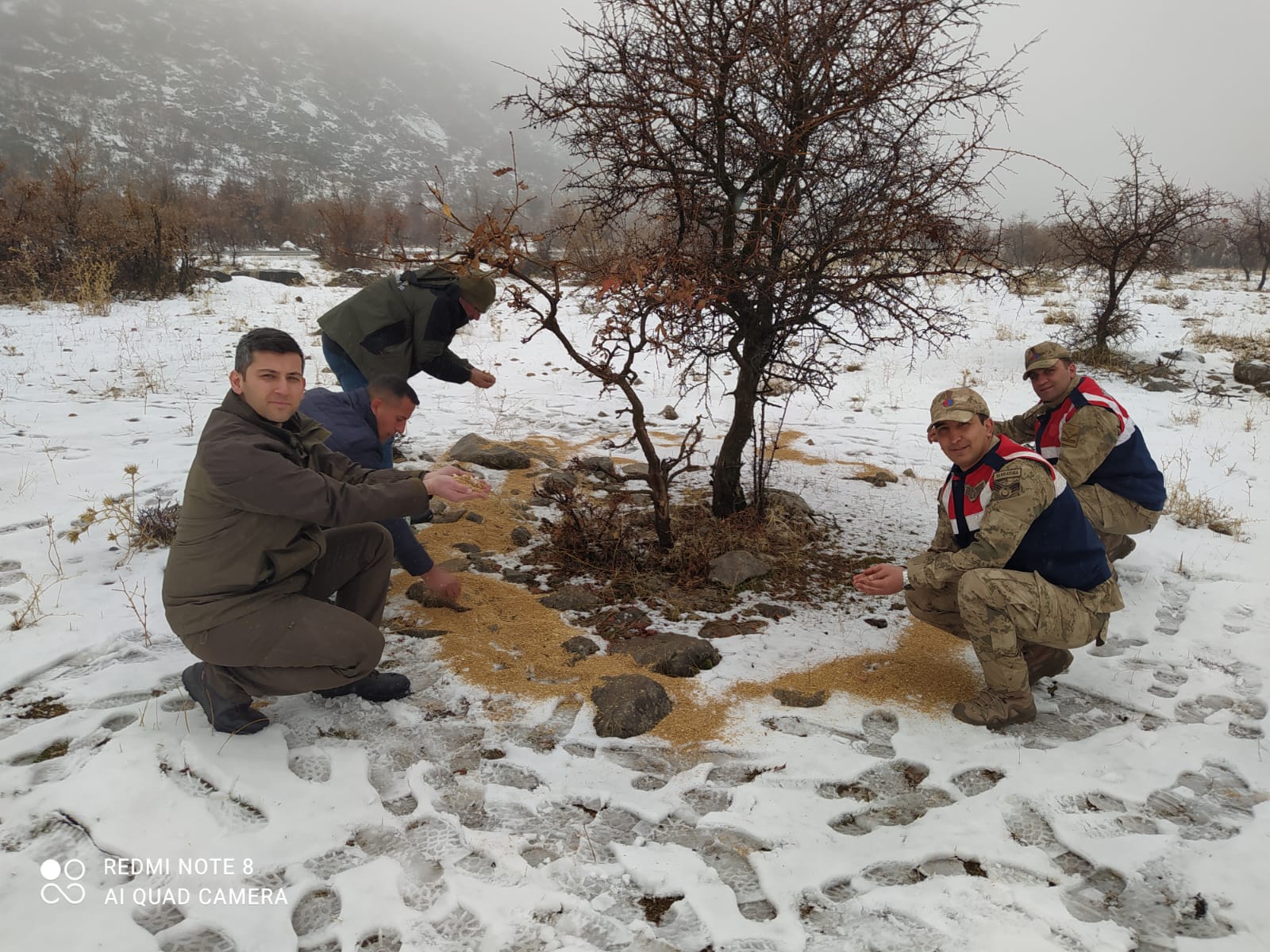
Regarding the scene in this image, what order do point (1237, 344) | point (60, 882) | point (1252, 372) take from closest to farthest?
point (60, 882), point (1252, 372), point (1237, 344)

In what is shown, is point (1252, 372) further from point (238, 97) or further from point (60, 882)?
point (238, 97)

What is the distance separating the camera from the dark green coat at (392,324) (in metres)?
4.18

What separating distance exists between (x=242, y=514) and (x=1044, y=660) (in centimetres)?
344

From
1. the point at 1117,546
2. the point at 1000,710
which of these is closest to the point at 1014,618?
the point at 1000,710

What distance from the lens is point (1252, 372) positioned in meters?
9.37

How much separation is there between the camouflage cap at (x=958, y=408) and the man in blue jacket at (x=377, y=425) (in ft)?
7.95

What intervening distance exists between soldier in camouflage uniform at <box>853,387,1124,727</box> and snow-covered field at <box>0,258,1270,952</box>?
29cm

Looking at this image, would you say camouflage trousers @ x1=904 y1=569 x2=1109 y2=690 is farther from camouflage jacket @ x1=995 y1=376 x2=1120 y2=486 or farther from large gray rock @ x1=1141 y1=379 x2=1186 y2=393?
large gray rock @ x1=1141 y1=379 x2=1186 y2=393

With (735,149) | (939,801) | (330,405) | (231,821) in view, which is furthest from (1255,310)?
(231,821)

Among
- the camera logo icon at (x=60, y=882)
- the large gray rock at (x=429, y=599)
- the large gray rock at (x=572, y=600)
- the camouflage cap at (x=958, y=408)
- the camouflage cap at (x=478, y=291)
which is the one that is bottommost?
the camera logo icon at (x=60, y=882)

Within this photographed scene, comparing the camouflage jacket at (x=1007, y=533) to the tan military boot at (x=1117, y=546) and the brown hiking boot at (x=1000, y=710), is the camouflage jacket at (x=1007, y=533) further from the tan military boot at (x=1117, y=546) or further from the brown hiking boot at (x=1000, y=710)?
the tan military boot at (x=1117, y=546)

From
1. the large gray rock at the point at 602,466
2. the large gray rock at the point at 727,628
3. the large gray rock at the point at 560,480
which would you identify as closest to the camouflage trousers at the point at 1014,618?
the large gray rock at the point at 727,628

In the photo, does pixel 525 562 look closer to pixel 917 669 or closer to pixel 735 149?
pixel 917 669

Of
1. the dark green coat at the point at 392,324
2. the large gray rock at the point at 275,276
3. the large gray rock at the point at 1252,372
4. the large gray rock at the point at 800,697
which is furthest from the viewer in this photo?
the large gray rock at the point at 275,276
